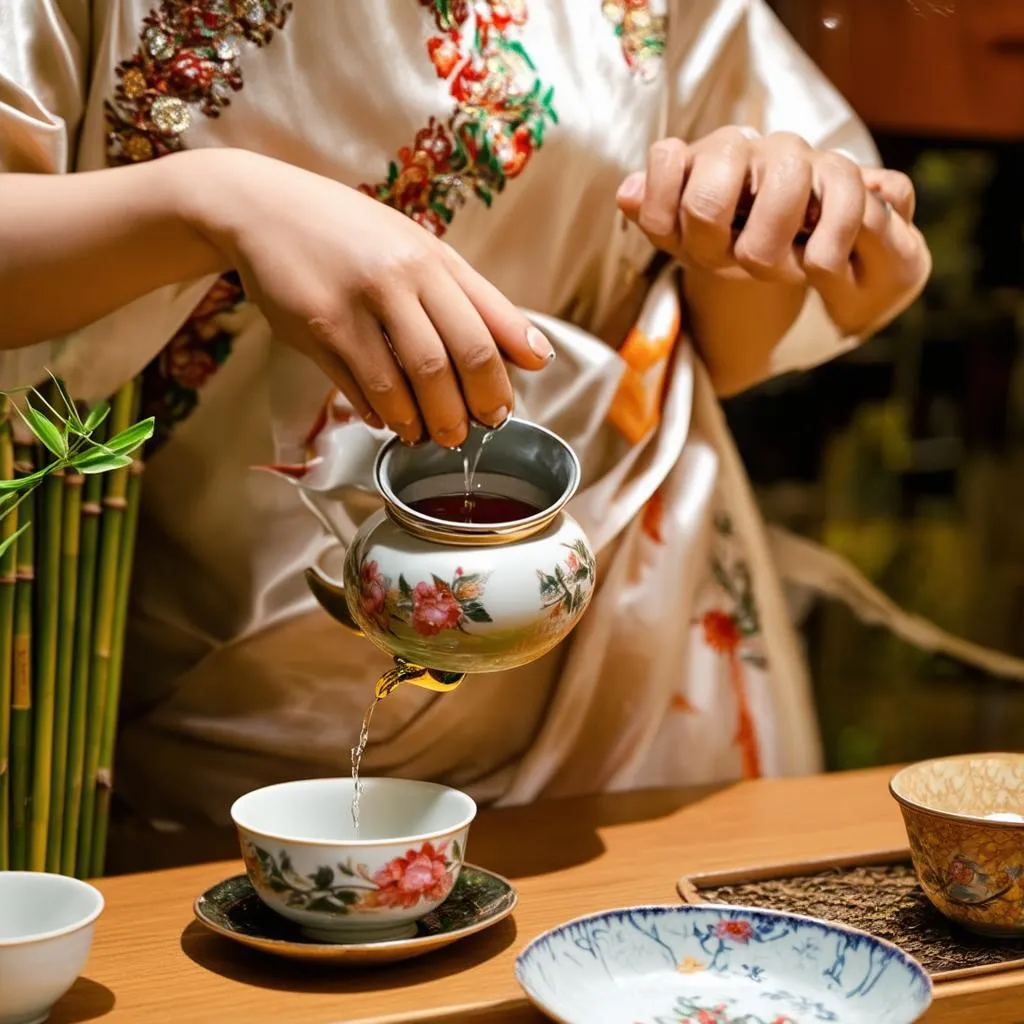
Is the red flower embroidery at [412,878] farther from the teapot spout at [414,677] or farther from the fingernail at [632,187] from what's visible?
the fingernail at [632,187]

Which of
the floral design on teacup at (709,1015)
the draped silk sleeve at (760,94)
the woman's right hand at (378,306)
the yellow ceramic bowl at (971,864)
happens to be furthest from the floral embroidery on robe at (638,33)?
the floral design on teacup at (709,1015)

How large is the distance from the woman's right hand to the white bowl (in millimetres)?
320

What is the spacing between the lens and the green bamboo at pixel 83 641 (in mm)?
1017

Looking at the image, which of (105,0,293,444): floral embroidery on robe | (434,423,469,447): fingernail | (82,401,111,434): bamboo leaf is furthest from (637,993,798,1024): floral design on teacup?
(105,0,293,444): floral embroidery on robe

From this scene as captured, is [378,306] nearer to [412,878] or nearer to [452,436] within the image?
[452,436]

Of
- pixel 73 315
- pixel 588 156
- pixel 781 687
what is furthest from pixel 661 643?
pixel 73 315

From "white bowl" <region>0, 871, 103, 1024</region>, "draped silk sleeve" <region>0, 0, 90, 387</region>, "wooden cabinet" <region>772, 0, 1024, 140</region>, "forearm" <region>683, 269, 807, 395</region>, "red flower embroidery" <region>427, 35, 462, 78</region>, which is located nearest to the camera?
"white bowl" <region>0, 871, 103, 1024</region>

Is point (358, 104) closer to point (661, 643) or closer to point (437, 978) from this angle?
point (661, 643)

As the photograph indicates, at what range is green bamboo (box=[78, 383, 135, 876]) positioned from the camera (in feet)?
3.37

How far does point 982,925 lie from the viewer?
92 cm

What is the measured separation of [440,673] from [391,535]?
114mm

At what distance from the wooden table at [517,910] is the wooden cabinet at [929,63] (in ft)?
3.25

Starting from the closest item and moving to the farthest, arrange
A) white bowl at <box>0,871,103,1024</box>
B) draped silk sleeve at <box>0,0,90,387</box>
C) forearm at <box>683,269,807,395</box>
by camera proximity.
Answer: white bowl at <box>0,871,103,1024</box>
draped silk sleeve at <box>0,0,90,387</box>
forearm at <box>683,269,807,395</box>

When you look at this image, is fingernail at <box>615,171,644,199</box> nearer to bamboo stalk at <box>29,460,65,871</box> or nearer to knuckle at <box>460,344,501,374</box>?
knuckle at <box>460,344,501,374</box>
